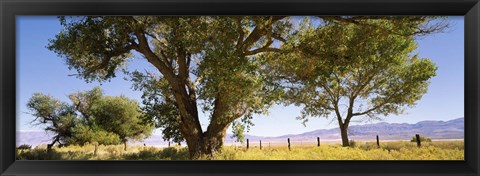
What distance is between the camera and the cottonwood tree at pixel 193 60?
11.0 ft

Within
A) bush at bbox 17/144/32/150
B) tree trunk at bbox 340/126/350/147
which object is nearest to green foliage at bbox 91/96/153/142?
bush at bbox 17/144/32/150

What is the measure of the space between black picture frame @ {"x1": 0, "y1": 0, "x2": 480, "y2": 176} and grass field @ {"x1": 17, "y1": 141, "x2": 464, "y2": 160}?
0.49m

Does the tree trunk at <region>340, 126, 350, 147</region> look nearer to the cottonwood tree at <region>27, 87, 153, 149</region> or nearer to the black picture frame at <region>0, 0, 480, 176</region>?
the black picture frame at <region>0, 0, 480, 176</region>

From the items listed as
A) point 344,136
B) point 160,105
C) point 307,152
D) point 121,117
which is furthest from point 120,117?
point 344,136

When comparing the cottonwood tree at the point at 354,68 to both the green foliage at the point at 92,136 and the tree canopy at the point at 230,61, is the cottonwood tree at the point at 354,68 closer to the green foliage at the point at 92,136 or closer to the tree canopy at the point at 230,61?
the tree canopy at the point at 230,61

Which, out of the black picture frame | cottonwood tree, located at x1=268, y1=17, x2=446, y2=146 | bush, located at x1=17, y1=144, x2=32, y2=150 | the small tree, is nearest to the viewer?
the black picture frame

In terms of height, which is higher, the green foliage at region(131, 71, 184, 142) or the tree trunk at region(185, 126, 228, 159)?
the green foliage at region(131, 71, 184, 142)

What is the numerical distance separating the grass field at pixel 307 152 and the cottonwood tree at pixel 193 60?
376 mm

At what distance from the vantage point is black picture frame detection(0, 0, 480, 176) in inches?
93.6

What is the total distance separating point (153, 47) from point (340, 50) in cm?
155

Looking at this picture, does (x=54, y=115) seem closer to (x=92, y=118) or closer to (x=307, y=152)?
(x=92, y=118)

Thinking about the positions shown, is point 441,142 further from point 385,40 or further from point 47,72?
point 47,72
